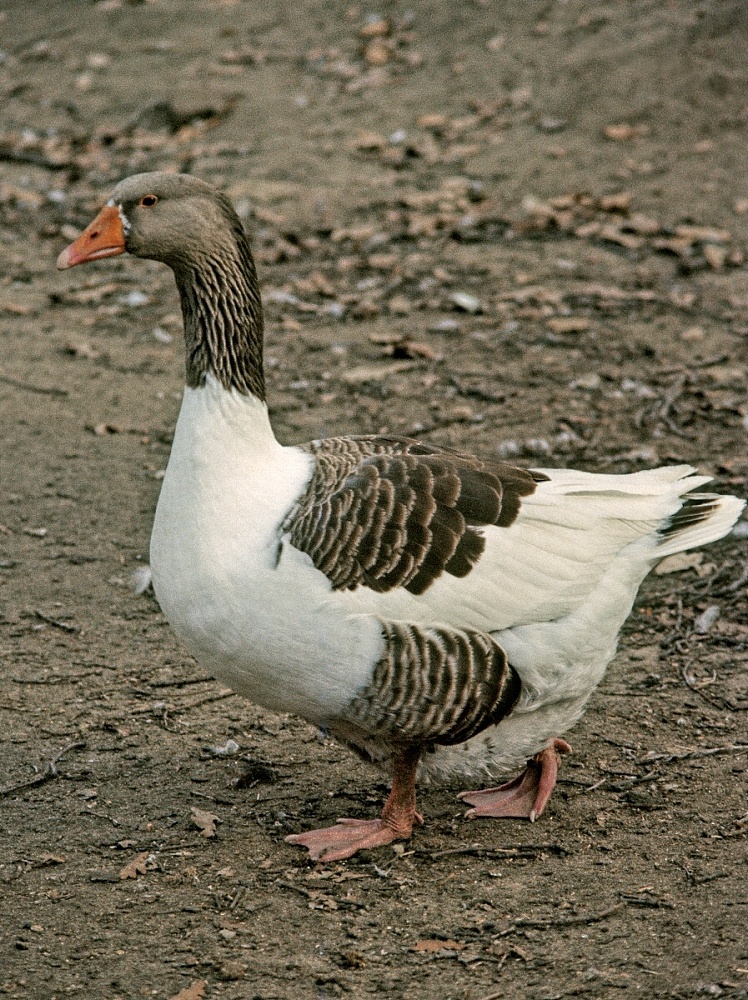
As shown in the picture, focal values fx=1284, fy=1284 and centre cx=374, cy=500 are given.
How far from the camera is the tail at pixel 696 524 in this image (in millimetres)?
4477

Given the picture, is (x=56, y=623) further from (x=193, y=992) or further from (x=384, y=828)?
(x=193, y=992)

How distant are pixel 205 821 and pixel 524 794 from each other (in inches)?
45.3

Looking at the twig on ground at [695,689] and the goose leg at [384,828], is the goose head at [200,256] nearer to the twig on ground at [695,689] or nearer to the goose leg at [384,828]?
the goose leg at [384,828]

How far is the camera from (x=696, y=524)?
4516mm

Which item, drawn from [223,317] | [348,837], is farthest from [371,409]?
[348,837]

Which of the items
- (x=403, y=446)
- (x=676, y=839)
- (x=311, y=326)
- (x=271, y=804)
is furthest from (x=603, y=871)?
(x=311, y=326)

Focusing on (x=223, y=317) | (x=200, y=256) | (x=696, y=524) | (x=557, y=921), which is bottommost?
(x=557, y=921)

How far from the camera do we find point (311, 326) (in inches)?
332

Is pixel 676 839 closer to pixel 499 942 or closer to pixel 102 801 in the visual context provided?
pixel 499 942

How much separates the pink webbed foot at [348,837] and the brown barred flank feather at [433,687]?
1.24 ft

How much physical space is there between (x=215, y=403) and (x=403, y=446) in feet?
2.35

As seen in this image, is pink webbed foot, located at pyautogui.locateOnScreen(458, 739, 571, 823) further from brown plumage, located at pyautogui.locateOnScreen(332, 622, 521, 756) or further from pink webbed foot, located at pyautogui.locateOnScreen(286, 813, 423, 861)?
brown plumage, located at pyautogui.locateOnScreen(332, 622, 521, 756)

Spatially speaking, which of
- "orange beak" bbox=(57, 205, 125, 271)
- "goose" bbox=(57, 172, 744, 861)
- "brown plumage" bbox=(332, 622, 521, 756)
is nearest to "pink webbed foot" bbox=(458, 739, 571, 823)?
"goose" bbox=(57, 172, 744, 861)

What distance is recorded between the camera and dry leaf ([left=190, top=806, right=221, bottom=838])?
4.42 m
